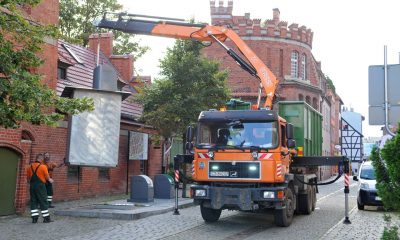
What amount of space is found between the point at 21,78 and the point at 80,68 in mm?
14772

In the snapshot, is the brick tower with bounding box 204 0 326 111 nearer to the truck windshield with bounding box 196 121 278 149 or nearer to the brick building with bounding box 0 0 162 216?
the brick building with bounding box 0 0 162 216

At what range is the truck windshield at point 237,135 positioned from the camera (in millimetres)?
12477

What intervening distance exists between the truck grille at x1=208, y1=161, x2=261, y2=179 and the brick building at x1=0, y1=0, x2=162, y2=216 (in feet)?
15.7

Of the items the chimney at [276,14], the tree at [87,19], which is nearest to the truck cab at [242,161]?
the tree at [87,19]

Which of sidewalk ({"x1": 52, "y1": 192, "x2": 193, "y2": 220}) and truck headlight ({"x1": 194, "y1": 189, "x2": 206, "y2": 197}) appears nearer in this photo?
truck headlight ({"x1": 194, "y1": 189, "x2": 206, "y2": 197})

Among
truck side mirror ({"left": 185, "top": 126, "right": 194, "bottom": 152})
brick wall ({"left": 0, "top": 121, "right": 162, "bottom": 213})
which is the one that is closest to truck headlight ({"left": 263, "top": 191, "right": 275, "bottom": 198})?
truck side mirror ({"left": 185, "top": 126, "right": 194, "bottom": 152})

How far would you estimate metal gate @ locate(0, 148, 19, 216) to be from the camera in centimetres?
1416

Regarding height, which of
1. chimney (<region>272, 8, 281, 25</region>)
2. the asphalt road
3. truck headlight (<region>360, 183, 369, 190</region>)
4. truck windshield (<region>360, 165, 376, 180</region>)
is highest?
chimney (<region>272, 8, 281, 25</region>)

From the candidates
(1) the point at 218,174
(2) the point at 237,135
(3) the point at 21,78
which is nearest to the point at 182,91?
(2) the point at 237,135

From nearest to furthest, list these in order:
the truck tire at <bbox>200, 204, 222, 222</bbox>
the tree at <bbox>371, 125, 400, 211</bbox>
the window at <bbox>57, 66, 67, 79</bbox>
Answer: the tree at <bbox>371, 125, 400, 211</bbox> → the truck tire at <bbox>200, 204, 222, 222</bbox> → the window at <bbox>57, 66, 67, 79</bbox>

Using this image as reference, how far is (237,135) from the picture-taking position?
12.7m

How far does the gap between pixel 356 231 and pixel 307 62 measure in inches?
1302

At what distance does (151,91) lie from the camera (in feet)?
74.3

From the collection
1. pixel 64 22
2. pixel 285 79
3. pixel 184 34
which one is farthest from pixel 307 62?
pixel 184 34
